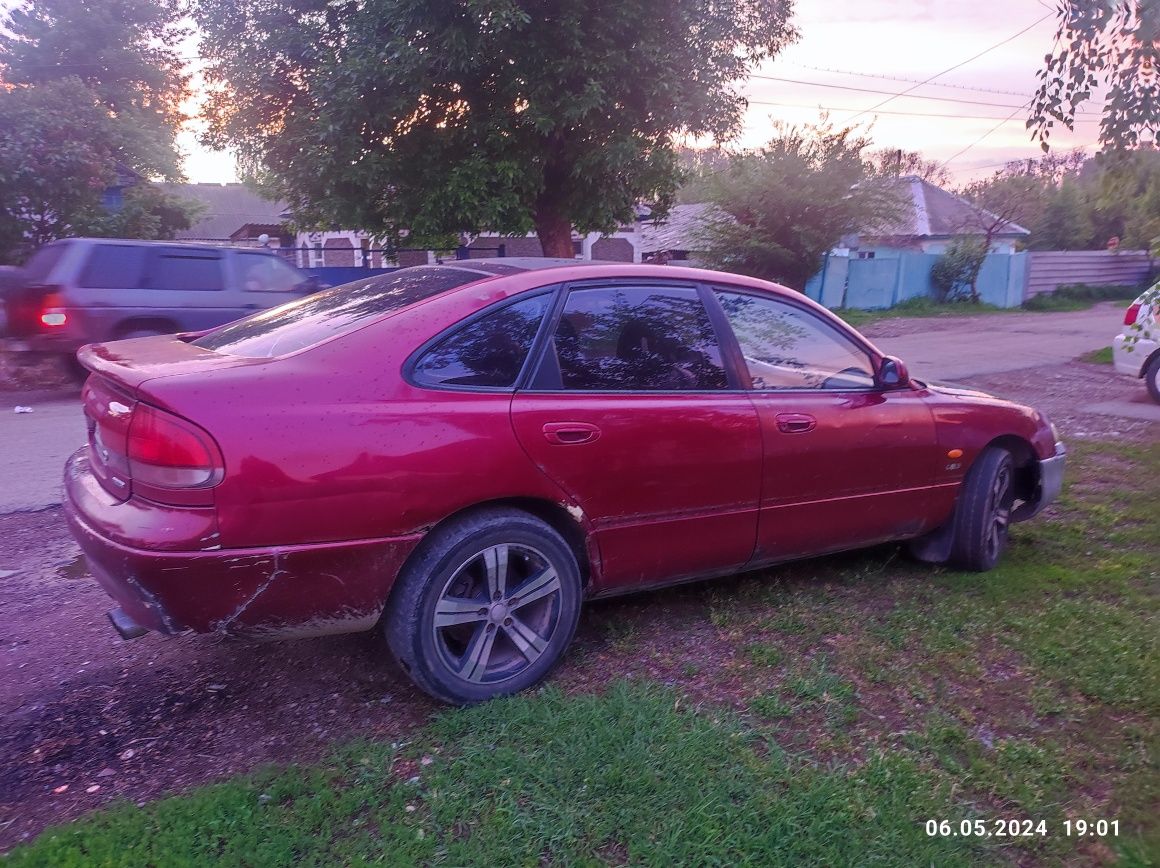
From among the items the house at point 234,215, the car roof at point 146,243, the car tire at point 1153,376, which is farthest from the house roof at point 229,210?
the car tire at point 1153,376

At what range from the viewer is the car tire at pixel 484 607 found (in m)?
3.27

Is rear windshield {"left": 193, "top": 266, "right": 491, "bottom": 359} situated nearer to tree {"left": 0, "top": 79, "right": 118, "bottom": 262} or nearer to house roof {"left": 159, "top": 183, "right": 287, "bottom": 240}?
tree {"left": 0, "top": 79, "right": 118, "bottom": 262}

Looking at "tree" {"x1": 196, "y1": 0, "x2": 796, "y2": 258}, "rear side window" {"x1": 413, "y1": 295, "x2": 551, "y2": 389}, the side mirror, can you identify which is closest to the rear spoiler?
"rear side window" {"x1": 413, "y1": 295, "x2": 551, "y2": 389}

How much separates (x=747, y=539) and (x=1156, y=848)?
1.82 meters

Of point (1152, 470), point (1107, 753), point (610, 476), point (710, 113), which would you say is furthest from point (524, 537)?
point (710, 113)

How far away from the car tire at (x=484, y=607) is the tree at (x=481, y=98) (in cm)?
1009

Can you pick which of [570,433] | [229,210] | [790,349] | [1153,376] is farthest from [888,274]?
[229,210]

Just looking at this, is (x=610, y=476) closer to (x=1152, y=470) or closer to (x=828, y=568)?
(x=828, y=568)

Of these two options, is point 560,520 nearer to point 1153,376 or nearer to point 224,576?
point 224,576

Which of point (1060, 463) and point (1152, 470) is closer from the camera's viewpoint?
point (1060, 463)

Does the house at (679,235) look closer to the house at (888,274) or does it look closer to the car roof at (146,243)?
the house at (888,274)

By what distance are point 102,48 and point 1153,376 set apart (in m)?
28.7

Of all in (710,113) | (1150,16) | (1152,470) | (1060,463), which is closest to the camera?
(1150,16)

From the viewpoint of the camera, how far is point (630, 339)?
3908 mm
